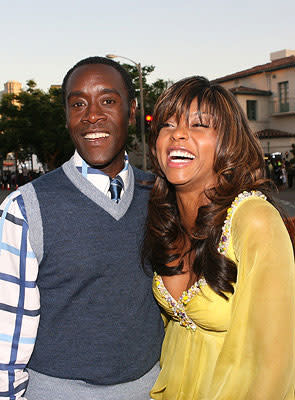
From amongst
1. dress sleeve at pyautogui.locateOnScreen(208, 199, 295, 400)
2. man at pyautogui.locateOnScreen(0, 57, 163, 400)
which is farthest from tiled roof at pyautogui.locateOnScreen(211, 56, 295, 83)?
dress sleeve at pyautogui.locateOnScreen(208, 199, 295, 400)

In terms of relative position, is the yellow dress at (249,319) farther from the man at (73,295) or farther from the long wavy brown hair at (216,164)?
the man at (73,295)

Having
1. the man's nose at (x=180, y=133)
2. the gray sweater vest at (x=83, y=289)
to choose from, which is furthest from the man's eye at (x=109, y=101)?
the gray sweater vest at (x=83, y=289)

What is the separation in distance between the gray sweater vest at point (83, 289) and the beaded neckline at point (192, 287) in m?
0.20

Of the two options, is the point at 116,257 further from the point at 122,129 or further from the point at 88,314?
the point at 122,129

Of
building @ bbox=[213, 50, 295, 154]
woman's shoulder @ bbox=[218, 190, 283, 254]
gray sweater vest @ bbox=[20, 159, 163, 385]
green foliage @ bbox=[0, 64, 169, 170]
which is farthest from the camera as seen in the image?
building @ bbox=[213, 50, 295, 154]

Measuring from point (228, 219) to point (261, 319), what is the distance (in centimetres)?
51

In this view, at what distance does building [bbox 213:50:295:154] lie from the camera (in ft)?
118

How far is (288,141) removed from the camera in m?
36.0

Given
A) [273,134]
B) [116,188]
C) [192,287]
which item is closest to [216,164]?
[116,188]

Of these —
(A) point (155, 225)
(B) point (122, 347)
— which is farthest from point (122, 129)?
(B) point (122, 347)

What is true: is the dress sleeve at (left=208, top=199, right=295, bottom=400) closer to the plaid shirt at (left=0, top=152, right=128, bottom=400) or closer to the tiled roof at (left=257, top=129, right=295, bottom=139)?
the plaid shirt at (left=0, top=152, right=128, bottom=400)

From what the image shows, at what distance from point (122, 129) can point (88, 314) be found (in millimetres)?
1063

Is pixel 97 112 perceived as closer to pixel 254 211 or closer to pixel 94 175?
pixel 94 175

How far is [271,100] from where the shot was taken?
1492 inches
